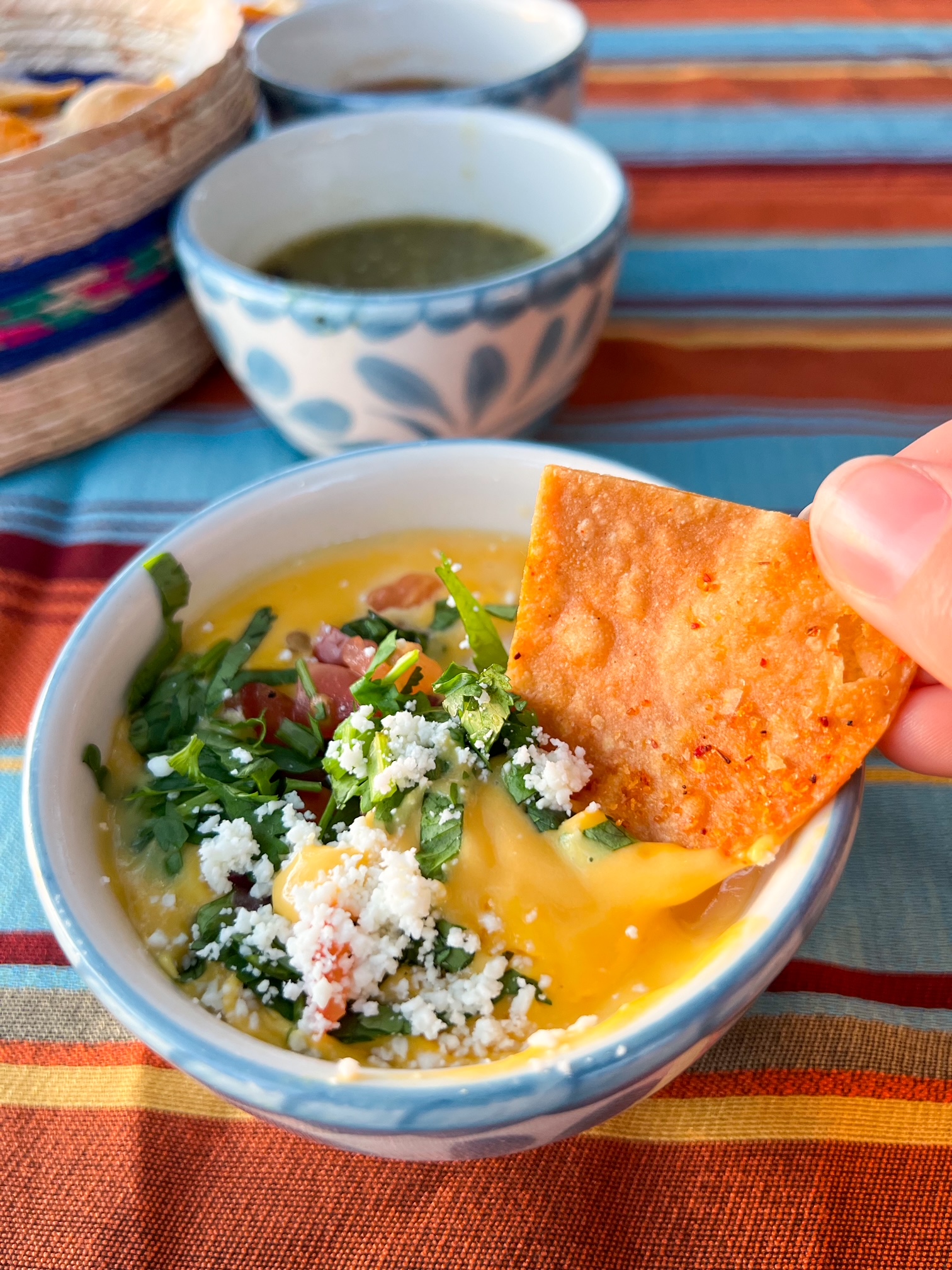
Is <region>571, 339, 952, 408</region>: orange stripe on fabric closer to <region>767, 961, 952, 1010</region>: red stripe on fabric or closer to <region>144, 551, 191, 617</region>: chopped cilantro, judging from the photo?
<region>144, 551, 191, 617</region>: chopped cilantro

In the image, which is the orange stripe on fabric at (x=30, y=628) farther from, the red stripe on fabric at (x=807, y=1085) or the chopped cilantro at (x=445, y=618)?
the red stripe on fabric at (x=807, y=1085)

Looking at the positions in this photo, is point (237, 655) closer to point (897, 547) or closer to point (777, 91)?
point (897, 547)

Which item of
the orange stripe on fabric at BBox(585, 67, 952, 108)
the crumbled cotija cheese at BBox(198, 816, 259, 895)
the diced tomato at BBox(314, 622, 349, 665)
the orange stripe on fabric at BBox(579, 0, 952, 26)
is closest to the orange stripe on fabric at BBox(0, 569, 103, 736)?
the diced tomato at BBox(314, 622, 349, 665)

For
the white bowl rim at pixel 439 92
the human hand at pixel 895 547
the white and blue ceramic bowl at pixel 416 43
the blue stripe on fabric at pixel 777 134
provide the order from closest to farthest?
1. the human hand at pixel 895 547
2. the white bowl rim at pixel 439 92
3. the white and blue ceramic bowl at pixel 416 43
4. the blue stripe on fabric at pixel 777 134

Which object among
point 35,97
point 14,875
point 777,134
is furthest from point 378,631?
point 777,134

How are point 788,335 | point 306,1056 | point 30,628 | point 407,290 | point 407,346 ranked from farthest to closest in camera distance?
point 788,335, point 407,290, point 30,628, point 407,346, point 306,1056

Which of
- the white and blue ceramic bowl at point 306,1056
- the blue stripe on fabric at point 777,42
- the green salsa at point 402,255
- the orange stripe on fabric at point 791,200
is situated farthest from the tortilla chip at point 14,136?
the blue stripe on fabric at point 777,42
